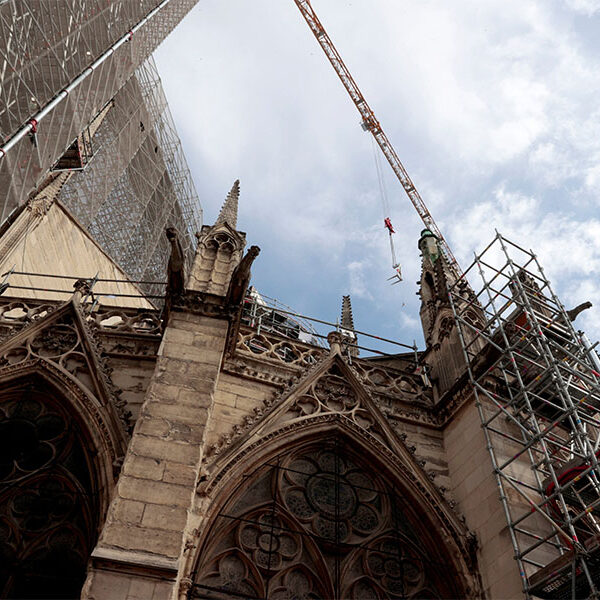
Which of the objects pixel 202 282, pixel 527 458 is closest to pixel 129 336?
pixel 202 282

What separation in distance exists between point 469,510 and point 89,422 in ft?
14.9

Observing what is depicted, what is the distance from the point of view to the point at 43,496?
6637mm

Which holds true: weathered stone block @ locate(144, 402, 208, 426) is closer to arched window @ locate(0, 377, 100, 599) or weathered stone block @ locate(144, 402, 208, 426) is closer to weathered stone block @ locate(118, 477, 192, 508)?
weathered stone block @ locate(118, 477, 192, 508)

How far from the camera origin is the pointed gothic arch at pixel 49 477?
609 cm

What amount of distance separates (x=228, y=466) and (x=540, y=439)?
3600 mm

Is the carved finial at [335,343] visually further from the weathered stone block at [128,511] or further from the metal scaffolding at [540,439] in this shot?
the weathered stone block at [128,511]

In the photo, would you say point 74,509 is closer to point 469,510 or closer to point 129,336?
point 129,336

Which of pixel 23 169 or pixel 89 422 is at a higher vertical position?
pixel 23 169

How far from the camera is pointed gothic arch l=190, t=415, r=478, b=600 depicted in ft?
21.2

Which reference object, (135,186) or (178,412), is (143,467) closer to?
(178,412)

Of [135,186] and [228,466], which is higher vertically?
[135,186]

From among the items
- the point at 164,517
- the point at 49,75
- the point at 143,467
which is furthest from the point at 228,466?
the point at 49,75

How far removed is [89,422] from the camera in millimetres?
6859

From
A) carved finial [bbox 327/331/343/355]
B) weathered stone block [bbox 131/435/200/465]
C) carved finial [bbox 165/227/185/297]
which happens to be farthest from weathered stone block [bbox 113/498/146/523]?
carved finial [bbox 327/331/343/355]
